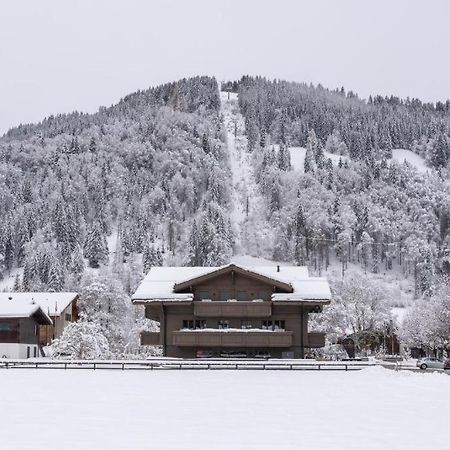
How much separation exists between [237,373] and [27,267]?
4432 inches

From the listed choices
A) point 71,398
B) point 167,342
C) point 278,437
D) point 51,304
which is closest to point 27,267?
point 51,304

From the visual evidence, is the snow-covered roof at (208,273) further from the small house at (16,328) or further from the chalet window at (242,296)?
the small house at (16,328)

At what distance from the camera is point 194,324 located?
64.2m

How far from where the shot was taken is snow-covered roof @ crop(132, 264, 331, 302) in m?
62.6

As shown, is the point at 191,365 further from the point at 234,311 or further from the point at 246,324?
the point at 246,324

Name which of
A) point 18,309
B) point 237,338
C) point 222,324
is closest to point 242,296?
point 222,324

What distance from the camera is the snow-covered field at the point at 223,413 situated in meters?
17.3

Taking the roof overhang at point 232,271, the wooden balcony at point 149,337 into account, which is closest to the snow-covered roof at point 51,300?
the wooden balcony at point 149,337

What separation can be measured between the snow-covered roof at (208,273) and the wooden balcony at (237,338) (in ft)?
10.1

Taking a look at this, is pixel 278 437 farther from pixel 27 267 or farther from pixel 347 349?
pixel 27 267

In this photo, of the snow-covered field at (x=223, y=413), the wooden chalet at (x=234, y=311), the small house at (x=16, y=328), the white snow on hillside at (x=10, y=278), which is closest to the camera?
the snow-covered field at (x=223, y=413)

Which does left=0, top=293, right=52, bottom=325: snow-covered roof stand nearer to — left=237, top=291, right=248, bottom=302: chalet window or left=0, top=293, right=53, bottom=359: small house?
left=0, top=293, right=53, bottom=359: small house

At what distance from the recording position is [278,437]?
18.1 metres

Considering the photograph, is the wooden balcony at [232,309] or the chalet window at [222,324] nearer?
the wooden balcony at [232,309]
